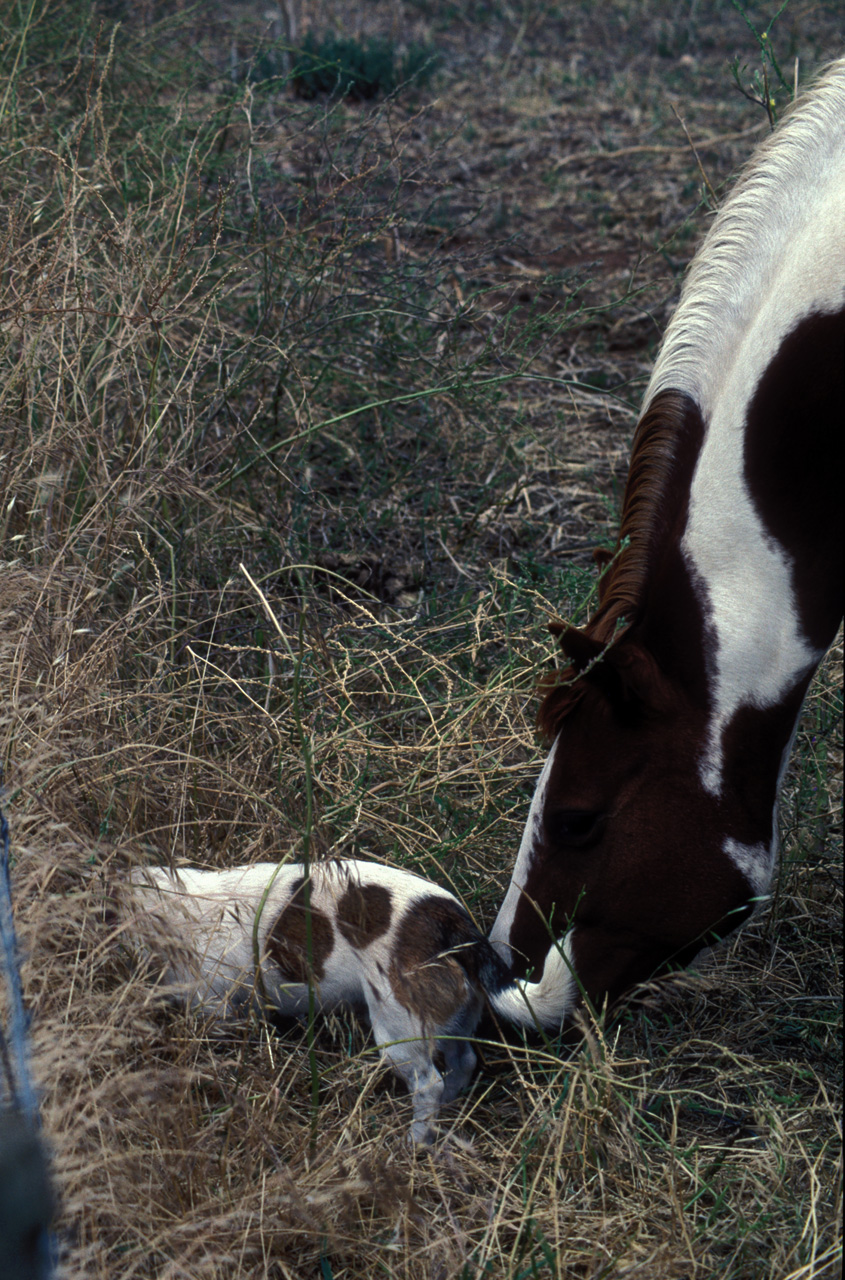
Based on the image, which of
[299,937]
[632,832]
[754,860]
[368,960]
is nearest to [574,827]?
[632,832]

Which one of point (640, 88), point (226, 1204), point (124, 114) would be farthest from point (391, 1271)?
point (640, 88)

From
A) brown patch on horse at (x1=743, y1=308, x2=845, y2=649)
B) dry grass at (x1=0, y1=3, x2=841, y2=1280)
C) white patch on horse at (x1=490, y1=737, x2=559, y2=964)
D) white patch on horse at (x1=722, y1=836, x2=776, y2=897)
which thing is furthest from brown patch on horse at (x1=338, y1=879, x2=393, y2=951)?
brown patch on horse at (x1=743, y1=308, x2=845, y2=649)

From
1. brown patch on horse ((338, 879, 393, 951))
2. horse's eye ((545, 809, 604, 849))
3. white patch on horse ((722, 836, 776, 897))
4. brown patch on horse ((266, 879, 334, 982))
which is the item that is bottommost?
brown patch on horse ((266, 879, 334, 982))

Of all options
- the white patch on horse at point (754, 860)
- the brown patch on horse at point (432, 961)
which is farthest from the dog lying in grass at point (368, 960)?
the white patch on horse at point (754, 860)

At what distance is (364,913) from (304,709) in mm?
586

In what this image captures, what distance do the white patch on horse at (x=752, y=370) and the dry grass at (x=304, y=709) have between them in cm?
66

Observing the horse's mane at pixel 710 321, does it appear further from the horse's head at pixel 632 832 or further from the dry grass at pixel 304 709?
the dry grass at pixel 304 709

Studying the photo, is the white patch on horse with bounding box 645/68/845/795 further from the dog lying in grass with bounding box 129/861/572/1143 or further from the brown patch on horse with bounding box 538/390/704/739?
the dog lying in grass with bounding box 129/861/572/1143

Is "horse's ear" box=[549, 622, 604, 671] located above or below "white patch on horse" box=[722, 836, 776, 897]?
above

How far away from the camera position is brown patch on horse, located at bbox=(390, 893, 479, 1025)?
1981mm

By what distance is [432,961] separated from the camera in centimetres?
196

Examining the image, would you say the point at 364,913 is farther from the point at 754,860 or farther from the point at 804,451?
the point at 804,451

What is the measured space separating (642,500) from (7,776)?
120 cm

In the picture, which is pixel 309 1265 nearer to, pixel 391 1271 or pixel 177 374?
pixel 391 1271
